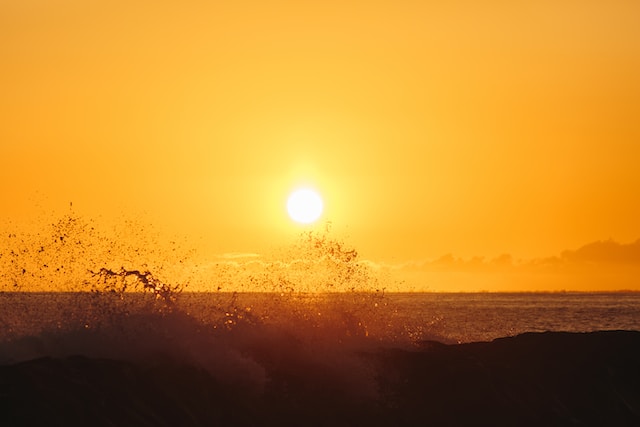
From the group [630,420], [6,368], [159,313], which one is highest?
[159,313]

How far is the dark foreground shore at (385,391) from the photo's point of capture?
22.5 m

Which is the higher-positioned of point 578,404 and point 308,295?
point 308,295

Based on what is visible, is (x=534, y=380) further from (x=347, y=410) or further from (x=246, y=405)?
(x=246, y=405)

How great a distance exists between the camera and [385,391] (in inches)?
1127

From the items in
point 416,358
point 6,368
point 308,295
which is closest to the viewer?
point 6,368

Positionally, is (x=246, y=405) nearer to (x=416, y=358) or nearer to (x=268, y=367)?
(x=268, y=367)

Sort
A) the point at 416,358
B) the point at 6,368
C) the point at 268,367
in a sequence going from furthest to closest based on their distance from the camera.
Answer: the point at 416,358, the point at 268,367, the point at 6,368

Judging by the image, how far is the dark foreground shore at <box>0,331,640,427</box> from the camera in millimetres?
22500

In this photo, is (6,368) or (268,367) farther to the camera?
(268,367)

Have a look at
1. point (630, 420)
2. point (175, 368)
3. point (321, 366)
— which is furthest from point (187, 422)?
point (630, 420)

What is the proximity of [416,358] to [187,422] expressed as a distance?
9.70 meters

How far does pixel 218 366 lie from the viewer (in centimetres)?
2711

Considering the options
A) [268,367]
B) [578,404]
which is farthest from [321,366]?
[578,404]

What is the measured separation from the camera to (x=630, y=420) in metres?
31.3
